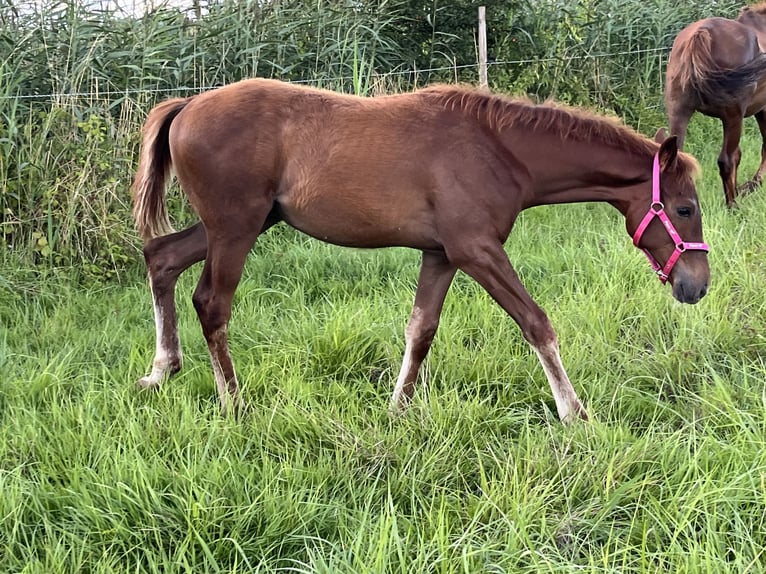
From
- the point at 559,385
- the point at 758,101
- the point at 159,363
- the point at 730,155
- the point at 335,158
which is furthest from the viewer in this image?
the point at 758,101

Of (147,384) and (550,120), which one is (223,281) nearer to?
(147,384)

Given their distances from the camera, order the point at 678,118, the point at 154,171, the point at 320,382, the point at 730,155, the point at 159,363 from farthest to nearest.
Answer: the point at 678,118
the point at 730,155
the point at 154,171
the point at 159,363
the point at 320,382

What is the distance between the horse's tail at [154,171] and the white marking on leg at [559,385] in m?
1.97

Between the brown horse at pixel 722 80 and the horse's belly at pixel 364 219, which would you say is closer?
the horse's belly at pixel 364 219

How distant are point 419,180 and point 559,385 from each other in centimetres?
104

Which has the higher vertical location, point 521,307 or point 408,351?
point 521,307

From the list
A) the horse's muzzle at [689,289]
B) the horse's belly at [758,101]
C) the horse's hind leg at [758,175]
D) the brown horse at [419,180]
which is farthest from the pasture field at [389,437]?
the horse's belly at [758,101]

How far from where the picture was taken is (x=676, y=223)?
2.76 metres

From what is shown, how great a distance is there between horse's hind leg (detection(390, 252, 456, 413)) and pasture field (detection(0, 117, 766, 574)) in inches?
4.8

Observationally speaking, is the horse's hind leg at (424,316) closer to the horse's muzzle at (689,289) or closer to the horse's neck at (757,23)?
the horse's muzzle at (689,289)

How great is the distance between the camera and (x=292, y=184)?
2875mm

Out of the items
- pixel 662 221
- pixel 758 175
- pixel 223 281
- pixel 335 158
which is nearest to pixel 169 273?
pixel 223 281

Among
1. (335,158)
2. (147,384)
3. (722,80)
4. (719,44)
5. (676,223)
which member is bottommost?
(147,384)

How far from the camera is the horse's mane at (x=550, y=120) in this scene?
282 cm
